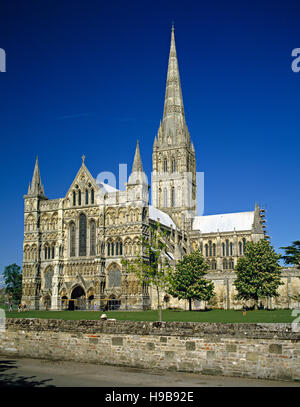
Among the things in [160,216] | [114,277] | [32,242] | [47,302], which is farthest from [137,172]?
[47,302]

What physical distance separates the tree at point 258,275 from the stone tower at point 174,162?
108ft

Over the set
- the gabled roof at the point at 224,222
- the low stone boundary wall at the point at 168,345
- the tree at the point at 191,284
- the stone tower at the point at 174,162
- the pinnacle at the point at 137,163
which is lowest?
the low stone boundary wall at the point at 168,345

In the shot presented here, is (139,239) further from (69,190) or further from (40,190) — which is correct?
(40,190)

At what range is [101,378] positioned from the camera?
1563cm

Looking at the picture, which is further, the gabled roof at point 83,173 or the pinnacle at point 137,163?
the gabled roof at point 83,173

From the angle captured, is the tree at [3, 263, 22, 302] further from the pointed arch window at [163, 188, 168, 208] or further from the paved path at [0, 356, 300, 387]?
the paved path at [0, 356, 300, 387]

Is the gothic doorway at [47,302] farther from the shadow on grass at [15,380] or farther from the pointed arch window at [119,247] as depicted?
the shadow on grass at [15,380]

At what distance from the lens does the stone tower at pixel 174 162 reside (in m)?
93.1

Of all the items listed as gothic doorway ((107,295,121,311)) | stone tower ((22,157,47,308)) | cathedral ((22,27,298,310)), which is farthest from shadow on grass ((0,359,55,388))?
stone tower ((22,157,47,308))

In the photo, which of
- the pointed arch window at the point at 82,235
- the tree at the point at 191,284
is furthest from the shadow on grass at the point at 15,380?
the pointed arch window at the point at 82,235

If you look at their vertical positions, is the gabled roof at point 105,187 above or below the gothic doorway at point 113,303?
above

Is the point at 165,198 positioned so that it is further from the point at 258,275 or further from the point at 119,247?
the point at 258,275
